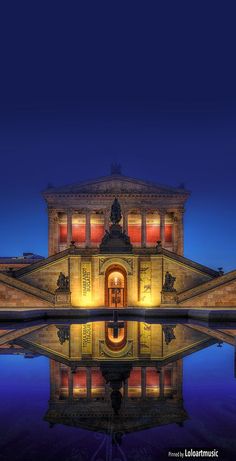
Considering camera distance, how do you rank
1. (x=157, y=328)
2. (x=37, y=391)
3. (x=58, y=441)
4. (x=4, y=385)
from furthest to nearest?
(x=157, y=328), (x=4, y=385), (x=37, y=391), (x=58, y=441)

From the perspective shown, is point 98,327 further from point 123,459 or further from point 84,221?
point 84,221

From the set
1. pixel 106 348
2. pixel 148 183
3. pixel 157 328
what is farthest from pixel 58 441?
pixel 148 183

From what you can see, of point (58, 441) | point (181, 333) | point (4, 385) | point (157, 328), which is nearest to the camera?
point (58, 441)

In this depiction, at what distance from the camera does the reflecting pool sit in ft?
12.7

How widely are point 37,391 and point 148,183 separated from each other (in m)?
47.8

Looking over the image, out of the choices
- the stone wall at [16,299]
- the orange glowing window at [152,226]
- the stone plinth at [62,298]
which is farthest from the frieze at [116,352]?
the orange glowing window at [152,226]

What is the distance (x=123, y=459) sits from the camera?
3.56 meters

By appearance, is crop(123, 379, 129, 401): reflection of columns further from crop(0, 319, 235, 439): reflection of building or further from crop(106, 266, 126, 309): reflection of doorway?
crop(106, 266, 126, 309): reflection of doorway

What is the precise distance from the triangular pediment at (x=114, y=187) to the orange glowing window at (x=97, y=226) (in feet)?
17.8

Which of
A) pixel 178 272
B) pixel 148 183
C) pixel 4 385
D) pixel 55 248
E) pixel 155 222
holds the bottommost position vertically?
pixel 4 385

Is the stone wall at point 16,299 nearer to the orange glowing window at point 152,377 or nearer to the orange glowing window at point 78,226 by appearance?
the orange glowing window at point 152,377

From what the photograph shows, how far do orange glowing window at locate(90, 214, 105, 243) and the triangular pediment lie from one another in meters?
5.43

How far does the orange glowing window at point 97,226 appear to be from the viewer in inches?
2186

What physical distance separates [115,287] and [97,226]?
2776 centimetres
